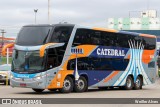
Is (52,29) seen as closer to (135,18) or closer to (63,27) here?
(63,27)

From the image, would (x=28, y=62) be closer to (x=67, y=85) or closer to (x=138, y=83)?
(x=67, y=85)

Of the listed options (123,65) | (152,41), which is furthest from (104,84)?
(152,41)

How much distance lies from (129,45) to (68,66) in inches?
252

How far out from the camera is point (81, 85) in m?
25.5

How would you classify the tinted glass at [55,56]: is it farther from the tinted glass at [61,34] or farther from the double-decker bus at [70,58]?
the tinted glass at [61,34]

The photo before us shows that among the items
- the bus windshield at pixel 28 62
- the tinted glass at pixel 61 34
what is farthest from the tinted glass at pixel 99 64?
the bus windshield at pixel 28 62

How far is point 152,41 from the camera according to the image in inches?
1276

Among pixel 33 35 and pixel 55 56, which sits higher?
pixel 33 35

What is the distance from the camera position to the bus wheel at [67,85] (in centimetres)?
2421

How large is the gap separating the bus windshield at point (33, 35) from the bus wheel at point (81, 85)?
10.6 feet

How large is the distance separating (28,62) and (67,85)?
8.22 feet

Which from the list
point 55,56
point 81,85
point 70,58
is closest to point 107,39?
point 81,85

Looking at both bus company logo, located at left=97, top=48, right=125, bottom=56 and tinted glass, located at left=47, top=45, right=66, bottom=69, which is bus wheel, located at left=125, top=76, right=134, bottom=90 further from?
tinted glass, located at left=47, top=45, right=66, bottom=69

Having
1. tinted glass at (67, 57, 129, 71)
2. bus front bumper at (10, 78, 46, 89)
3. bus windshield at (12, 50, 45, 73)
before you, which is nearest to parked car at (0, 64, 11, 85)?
tinted glass at (67, 57, 129, 71)
